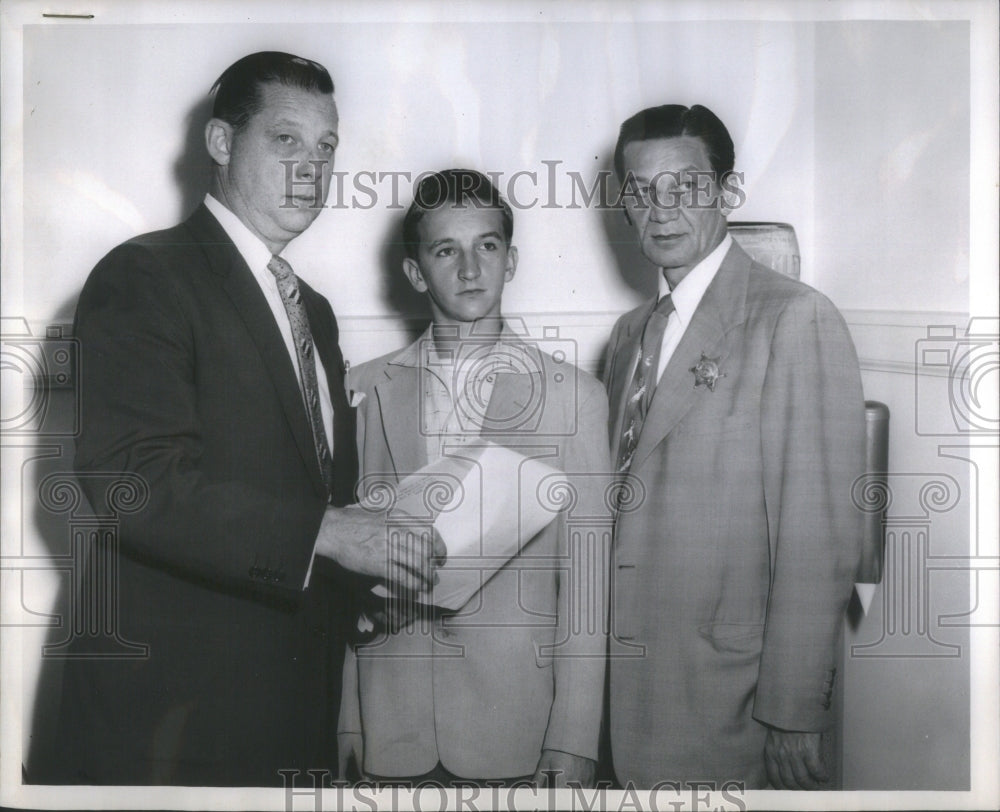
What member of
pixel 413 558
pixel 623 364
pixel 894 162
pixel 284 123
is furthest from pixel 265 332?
pixel 894 162

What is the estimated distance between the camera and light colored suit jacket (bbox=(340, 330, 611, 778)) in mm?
1759

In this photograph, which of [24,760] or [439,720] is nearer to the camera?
[439,720]

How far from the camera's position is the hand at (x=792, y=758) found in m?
1.76

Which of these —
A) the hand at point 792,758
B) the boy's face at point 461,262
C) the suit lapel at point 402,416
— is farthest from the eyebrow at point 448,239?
the hand at point 792,758

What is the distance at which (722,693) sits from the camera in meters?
1.73

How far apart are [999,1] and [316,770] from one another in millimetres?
2090

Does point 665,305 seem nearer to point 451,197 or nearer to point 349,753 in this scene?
point 451,197

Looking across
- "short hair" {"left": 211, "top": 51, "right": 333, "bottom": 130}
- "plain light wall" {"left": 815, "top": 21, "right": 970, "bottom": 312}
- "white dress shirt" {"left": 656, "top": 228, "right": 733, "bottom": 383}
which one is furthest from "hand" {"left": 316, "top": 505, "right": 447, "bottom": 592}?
"plain light wall" {"left": 815, "top": 21, "right": 970, "bottom": 312}

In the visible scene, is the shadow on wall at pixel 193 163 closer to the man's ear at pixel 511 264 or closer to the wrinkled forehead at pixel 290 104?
the wrinkled forehead at pixel 290 104

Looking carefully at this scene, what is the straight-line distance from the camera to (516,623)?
5.81 feet

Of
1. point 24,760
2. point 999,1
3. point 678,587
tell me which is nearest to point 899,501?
point 678,587

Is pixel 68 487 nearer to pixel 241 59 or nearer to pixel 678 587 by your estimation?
pixel 241 59

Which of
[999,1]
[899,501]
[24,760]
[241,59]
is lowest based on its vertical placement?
[24,760]

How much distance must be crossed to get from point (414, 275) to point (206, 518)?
611mm
